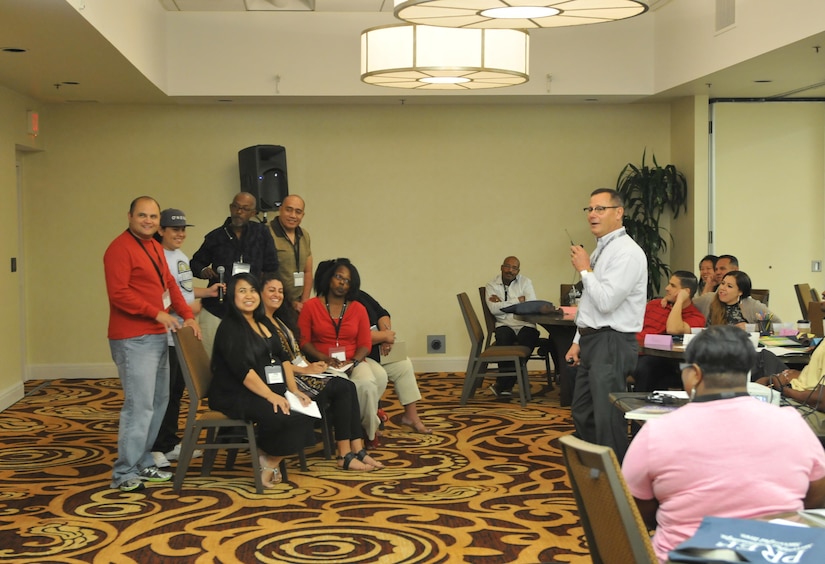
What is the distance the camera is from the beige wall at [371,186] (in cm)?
1084

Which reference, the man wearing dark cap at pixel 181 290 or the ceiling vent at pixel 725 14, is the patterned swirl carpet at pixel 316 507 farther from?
the ceiling vent at pixel 725 14

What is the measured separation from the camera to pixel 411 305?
11258mm

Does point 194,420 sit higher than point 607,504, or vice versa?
point 607,504

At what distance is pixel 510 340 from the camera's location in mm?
9812

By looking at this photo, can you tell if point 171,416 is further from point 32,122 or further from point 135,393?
point 32,122

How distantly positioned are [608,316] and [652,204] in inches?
220

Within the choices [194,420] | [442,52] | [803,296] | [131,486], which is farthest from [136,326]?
[803,296]

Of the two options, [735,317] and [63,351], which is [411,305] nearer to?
[63,351]

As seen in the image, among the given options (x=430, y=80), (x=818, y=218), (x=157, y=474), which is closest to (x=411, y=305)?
(x=430, y=80)

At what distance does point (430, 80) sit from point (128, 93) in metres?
3.56

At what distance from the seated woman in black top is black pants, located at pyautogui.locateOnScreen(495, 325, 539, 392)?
12.4 ft

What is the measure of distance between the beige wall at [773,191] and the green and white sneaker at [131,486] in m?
6.99

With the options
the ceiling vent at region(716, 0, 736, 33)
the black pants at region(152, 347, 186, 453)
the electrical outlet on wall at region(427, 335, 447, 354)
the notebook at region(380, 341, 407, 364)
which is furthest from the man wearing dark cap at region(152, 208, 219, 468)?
the ceiling vent at region(716, 0, 736, 33)

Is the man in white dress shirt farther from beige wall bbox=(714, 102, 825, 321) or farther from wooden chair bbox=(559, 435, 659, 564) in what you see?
beige wall bbox=(714, 102, 825, 321)
